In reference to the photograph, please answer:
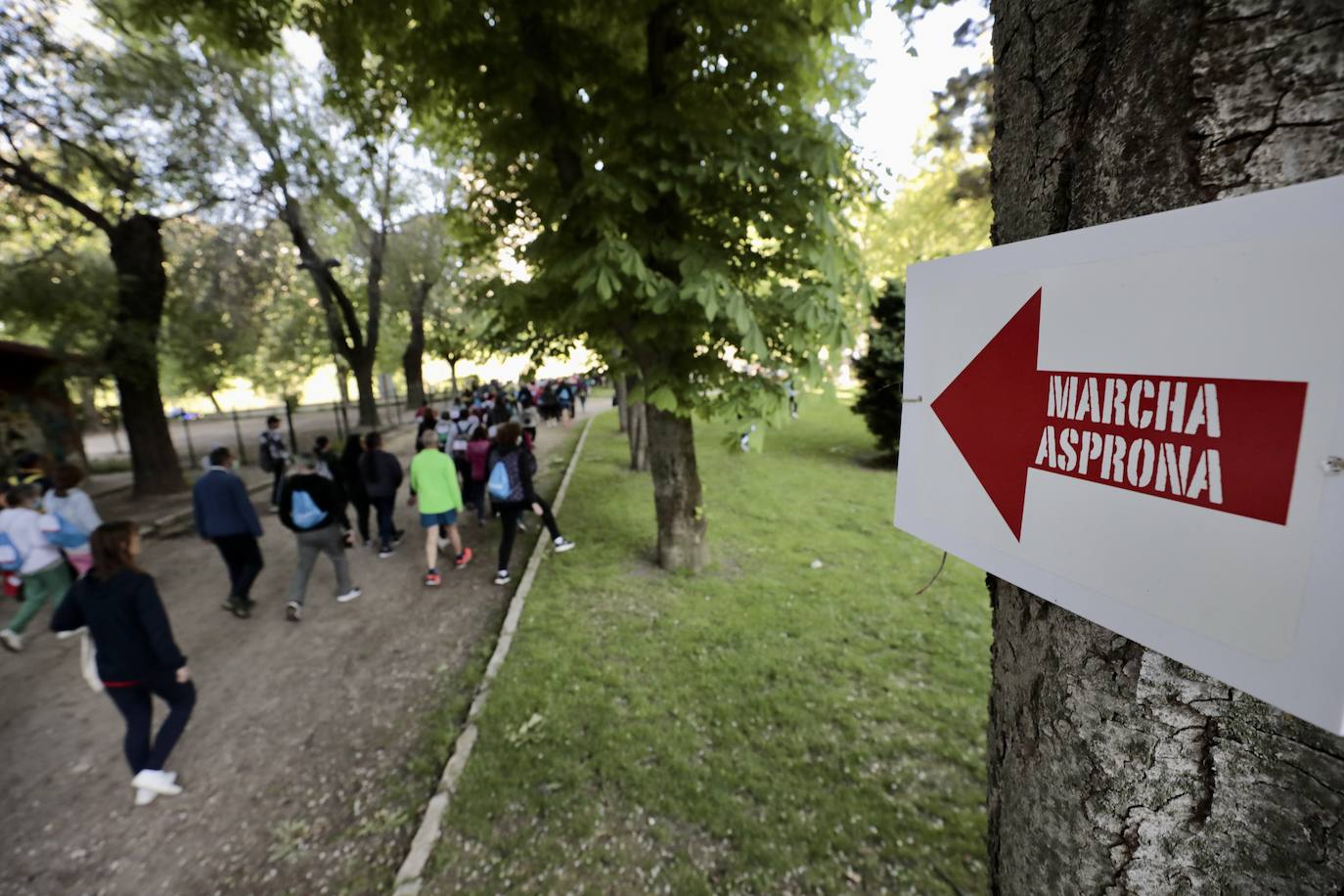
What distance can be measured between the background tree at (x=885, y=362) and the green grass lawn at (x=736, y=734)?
5.07 metres

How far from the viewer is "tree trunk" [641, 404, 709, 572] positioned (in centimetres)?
628

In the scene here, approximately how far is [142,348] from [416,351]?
13896 mm

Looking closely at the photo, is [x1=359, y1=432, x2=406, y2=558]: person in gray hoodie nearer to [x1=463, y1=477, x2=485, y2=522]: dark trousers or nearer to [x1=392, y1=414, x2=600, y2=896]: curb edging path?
[x1=463, y1=477, x2=485, y2=522]: dark trousers

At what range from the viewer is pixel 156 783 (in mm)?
3697

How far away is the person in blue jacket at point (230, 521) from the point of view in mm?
5750

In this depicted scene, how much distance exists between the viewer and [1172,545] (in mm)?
766

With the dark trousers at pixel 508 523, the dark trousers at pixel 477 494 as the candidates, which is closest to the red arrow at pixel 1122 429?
the dark trousers at pixel 508 523

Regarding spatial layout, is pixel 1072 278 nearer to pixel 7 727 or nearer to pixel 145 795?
pixel 145 795

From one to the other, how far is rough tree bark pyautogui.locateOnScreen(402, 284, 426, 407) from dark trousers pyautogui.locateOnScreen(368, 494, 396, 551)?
1579cm

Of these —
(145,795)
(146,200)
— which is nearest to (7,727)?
(145,795)

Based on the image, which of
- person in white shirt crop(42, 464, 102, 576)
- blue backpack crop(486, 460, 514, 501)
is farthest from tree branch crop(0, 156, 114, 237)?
blue backpack crop(486, 460, 514, 501)

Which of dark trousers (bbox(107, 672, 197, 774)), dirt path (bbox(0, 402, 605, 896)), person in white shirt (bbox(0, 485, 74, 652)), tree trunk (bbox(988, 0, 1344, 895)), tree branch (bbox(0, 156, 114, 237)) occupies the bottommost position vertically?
dirt path (bbox(0, 402, 605, 896))

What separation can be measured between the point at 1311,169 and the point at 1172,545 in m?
0.48

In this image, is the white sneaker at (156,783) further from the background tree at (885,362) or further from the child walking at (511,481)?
the background tree at (885,362)
